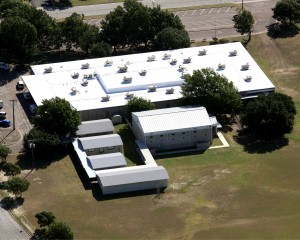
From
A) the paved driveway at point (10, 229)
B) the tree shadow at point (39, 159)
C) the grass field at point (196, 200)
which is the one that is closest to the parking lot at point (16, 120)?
the tree shadow at point (39, 159)

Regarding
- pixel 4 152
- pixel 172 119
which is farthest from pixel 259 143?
pixel 4 152

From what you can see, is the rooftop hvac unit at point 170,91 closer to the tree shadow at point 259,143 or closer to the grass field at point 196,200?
the tree shadow at point 259,143

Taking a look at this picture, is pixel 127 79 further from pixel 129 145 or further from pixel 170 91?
pixel 129 145

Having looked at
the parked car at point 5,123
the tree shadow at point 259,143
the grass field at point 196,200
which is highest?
Answer: the parked car at point 5,123

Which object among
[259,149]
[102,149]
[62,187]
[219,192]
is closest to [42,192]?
[62,187]

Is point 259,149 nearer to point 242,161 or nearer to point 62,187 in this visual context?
point 242,161

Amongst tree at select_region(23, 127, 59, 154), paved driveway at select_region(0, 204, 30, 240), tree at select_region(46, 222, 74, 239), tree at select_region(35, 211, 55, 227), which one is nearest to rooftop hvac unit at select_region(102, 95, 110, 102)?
tree at select_region(23, 127, 59, 154)
